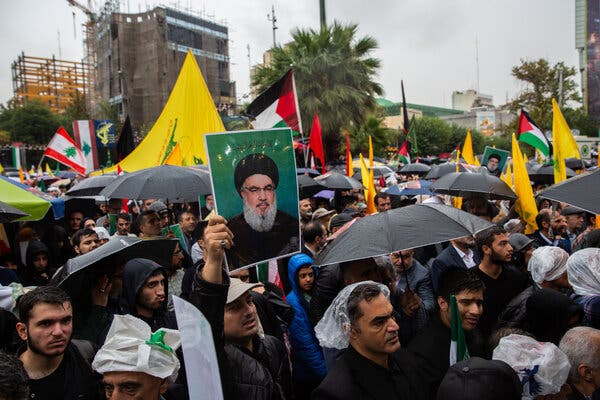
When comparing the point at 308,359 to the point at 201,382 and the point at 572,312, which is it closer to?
the point at 572,312

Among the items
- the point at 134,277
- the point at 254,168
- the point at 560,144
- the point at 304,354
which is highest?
the point at 560,144

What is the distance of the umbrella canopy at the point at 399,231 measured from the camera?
319 cm

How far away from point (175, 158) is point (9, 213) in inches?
100

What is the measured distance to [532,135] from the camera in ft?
32.8

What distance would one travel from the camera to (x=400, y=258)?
3.96 meters

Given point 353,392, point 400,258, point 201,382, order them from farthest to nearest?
point 400,258 < point 353,392 < point 201,382

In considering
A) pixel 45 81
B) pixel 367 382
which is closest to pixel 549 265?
pixel 367 382

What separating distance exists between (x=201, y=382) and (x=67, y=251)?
6.12 metres

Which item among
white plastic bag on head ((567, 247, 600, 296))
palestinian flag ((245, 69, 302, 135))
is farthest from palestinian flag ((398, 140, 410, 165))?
white plastic bag on head ((567, 247, 600, 296))

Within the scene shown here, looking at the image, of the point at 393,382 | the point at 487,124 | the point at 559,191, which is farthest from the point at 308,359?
the point at 487,124

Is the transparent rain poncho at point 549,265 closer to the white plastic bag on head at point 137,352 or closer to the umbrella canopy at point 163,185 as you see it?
the white plastic bag on head at point 137,352

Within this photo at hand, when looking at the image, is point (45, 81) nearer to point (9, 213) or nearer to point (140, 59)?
point (140, 59)

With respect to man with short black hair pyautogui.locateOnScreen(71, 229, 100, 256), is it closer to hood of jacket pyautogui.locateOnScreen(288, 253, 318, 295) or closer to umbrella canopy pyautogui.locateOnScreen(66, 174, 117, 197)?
hood of jacket pyautogui.locateOnScreen(288, 253, 318, 295)

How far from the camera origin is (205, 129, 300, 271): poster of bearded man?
249 cm
